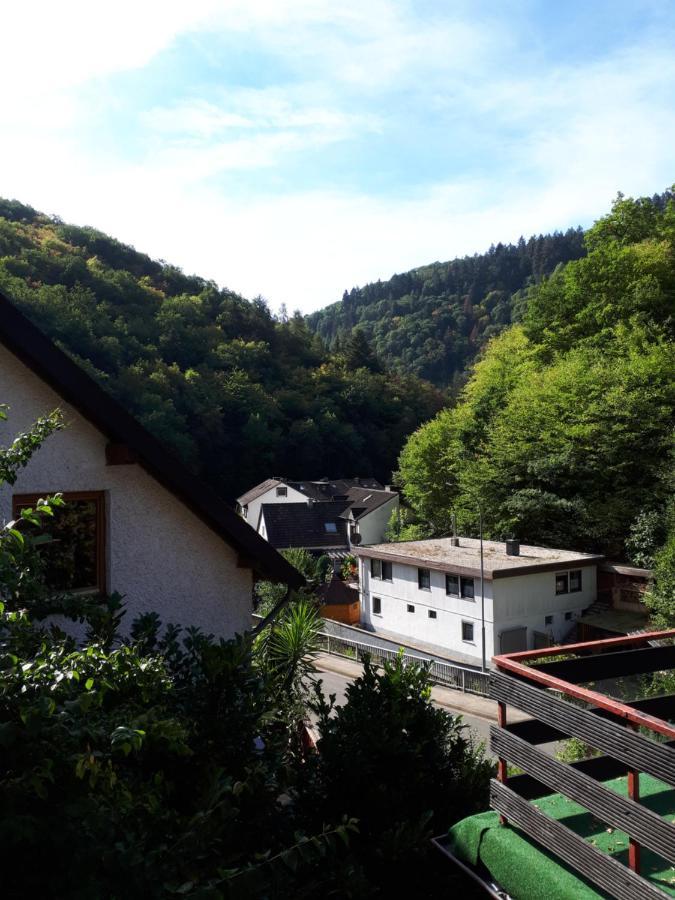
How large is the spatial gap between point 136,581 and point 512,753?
3.96 m

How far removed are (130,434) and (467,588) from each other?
81.0 ft

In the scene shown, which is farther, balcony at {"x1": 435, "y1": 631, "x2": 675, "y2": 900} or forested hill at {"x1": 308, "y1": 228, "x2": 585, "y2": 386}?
forested hill at {"x1": 308, "y1": 228, "x2": 585, "y2": 386}

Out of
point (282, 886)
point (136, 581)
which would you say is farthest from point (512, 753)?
point (136, 581)

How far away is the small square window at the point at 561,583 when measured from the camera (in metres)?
29.6

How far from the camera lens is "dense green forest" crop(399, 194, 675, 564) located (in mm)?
31719

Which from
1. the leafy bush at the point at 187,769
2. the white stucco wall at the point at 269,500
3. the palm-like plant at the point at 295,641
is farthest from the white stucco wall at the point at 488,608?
the white stucco wall at the point at 269,500

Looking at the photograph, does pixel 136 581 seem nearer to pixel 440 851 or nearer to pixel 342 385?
pixel 440 851

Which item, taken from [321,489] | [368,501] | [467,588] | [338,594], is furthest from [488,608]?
[321,489]

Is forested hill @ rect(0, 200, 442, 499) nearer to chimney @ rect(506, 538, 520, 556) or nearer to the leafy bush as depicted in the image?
chimney @ rect(506, 538, 520, 556)

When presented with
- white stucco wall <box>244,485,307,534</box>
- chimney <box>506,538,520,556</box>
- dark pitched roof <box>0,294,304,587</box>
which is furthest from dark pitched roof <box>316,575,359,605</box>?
dark pitched roof <box>0,294,304,587</box>

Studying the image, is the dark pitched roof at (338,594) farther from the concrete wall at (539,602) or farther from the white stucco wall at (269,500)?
the white stucco wall at (269,500)

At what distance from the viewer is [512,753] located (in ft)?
15.8

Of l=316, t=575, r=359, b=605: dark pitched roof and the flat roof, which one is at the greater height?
the flat roof

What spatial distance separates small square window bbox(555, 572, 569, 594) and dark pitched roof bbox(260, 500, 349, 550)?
26.0 metres
